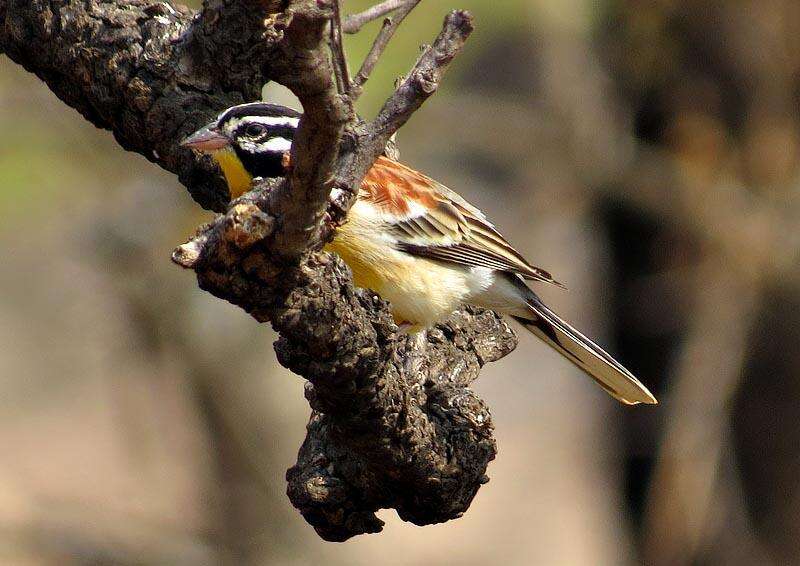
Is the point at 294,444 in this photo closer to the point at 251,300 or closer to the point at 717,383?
the point at 717,383

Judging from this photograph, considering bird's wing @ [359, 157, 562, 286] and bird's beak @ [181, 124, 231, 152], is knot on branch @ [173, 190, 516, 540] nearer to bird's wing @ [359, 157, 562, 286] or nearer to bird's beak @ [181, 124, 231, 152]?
bird's wing @ [359, 157, 562, 286]

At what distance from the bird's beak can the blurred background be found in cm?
367

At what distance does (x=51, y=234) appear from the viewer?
1068 centimetres

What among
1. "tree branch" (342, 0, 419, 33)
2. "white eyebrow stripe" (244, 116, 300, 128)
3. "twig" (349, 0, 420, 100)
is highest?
"twig" (349, 0, 420, 100)

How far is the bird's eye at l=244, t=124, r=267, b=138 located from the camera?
4.56 meters

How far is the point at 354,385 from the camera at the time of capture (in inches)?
136

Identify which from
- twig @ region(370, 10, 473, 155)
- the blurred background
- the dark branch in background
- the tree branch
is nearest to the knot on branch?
the dark branch in background

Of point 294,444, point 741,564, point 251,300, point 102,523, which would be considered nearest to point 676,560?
point 741,564

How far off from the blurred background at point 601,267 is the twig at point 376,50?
4098mm

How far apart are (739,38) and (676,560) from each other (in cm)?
405

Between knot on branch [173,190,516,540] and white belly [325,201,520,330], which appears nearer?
knot on branch [173,190,516,540]

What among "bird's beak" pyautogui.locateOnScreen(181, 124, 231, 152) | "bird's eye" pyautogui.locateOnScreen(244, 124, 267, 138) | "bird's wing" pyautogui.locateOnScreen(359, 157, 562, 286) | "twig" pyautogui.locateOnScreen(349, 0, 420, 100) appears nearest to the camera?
"twig" pyautogui.locateOnScreen(349, 0, 420, 100)

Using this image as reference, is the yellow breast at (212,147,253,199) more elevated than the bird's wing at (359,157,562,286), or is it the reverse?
the yellow breast at (212,147,253,199)

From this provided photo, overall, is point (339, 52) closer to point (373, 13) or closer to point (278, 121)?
point (373, 13)
